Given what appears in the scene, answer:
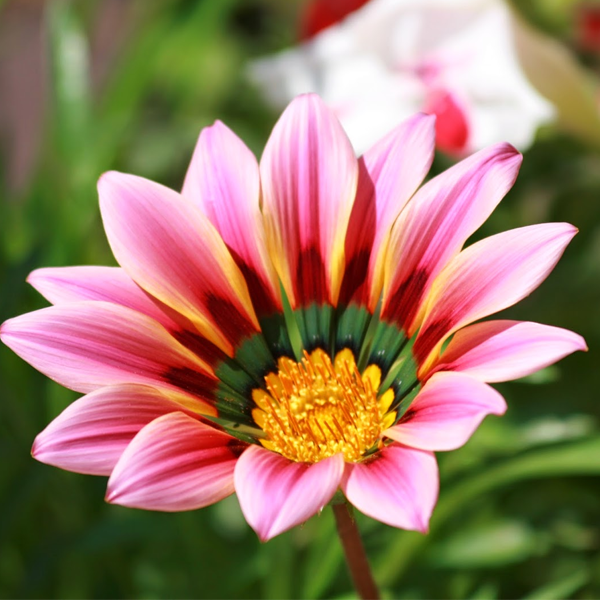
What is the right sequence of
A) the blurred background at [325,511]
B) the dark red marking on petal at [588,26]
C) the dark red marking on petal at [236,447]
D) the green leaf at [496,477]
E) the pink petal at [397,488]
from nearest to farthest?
the pink petal at [397,488] < the dark red marking on petal at [236,447] < the green leaf at [496,477] < the blurred background at [325,511] < the dark red marking on petal at [588,26]

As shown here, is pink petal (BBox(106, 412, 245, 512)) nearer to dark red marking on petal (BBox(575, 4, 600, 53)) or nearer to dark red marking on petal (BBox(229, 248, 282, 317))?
dark red marking on petal (BBox(229, 248, 282, 317))

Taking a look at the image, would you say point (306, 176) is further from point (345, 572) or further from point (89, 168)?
point (89, 168)

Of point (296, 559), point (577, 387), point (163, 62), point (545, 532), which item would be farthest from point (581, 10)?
point (163, 62)

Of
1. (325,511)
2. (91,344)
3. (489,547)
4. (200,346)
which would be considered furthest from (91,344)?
(489,547)

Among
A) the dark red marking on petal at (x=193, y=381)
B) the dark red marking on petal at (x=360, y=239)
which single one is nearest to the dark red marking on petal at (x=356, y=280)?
the dark red marking on petal at (x=360, y=239)

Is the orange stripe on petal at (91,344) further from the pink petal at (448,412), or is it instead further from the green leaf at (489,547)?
the green leaf at (489,547)

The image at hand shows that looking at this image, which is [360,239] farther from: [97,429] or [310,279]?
[97,429]
